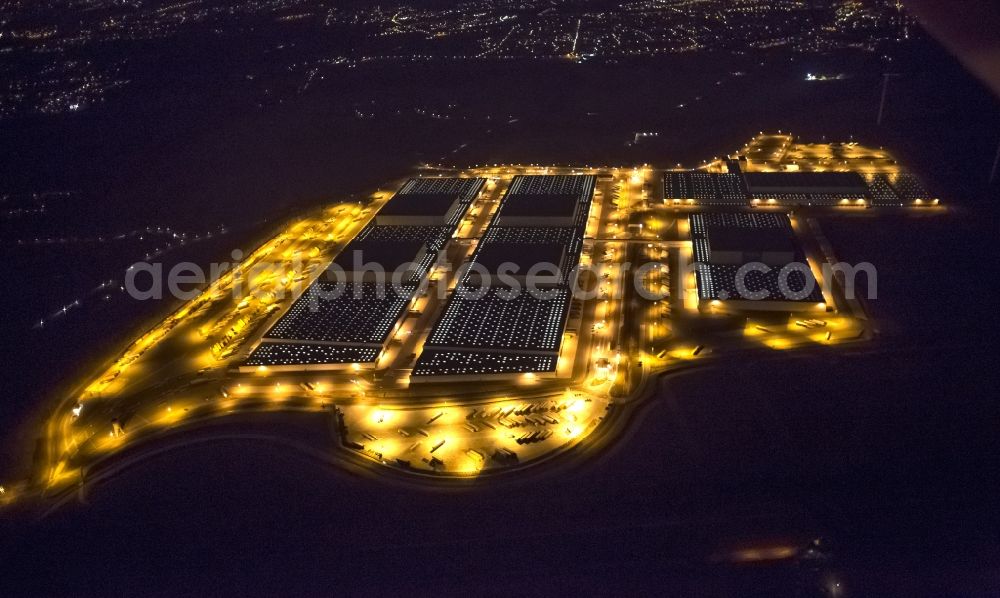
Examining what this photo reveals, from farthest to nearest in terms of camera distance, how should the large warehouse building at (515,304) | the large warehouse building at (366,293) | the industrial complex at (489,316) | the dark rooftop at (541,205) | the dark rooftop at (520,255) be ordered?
the dark rooftop at (541,205) → the dark rooftop at (520,255) → the large warehouse building at (366,293) → the large warehouse building at (515,304) → the industrial complex at (489,316)

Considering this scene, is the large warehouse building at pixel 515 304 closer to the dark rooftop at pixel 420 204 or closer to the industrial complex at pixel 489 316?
the industrial complex at pixel 489 316

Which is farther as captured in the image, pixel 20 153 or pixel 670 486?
pixel 20 153

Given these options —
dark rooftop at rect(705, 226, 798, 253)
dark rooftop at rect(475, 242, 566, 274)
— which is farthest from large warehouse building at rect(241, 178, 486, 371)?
dark rooftop at rect(705, 226, 798, 253)

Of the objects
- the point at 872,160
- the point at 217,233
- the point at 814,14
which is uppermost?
the point at 814,14

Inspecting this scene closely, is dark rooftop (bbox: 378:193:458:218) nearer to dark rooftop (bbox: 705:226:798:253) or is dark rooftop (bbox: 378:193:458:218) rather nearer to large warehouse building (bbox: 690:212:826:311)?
large warehouse building (bbox: 690:212:826:311)

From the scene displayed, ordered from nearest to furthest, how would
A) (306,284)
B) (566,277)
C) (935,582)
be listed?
(935,582) < (566,277) < (306,284)

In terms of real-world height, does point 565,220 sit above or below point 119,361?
above

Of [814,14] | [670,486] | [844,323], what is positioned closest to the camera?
[670,486]

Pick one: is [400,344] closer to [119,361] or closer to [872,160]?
[119,361]

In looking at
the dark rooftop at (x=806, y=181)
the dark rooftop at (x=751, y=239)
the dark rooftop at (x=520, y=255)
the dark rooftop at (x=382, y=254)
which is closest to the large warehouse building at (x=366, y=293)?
the dark rooftop at (x=382, y=254)

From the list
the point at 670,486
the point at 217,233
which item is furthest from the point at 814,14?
the point at 670,486

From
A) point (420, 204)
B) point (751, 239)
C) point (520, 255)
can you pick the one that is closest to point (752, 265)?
point (751, 239)
